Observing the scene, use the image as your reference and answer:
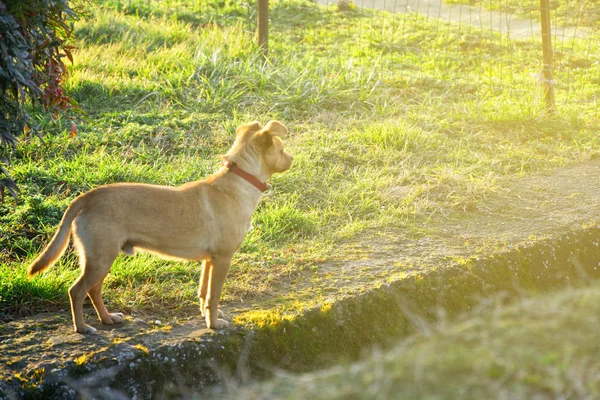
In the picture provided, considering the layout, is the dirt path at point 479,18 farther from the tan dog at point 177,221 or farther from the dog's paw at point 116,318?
the dog's paw at point 116,318

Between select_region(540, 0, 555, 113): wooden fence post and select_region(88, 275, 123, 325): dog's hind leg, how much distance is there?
21.3 ft

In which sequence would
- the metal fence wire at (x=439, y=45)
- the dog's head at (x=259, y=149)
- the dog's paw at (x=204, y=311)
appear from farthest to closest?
1. the metal fence wire at (x=439, y=45)
2. the dog's head at (x=259, y=149)
3. the dog's paw at (x=204, y=311)

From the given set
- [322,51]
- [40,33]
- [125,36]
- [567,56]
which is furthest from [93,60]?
[567,56]

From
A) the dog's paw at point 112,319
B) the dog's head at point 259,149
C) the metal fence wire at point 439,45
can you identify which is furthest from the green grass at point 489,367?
the metal fence wire at point 439,45

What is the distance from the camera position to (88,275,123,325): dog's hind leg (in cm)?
437

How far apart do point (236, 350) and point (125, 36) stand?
6962 millimetres

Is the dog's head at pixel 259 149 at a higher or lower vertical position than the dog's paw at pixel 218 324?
higher

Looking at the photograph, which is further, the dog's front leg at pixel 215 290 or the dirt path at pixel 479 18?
the dirt path at pixel 479 18

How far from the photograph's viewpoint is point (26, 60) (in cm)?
414

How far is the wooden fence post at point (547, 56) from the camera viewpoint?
8.99 meters

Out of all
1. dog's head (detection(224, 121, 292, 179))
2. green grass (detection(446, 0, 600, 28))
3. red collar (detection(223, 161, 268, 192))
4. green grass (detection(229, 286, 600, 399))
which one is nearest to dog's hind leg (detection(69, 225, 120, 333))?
red collar (detection(223, 161, 268, 192))

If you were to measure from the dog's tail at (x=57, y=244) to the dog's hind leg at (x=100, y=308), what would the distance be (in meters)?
0.31

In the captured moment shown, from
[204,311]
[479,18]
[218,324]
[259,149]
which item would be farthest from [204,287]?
[479,18]

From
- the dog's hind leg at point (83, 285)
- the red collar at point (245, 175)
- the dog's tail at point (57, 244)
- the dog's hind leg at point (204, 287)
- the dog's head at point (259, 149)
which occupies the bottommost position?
the dog's hind leg at point (204, 287)
